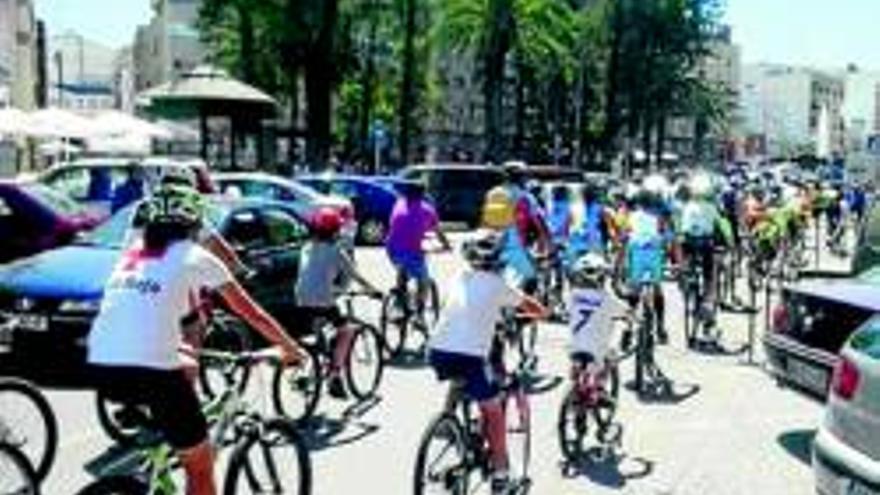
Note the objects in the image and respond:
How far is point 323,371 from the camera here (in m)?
13.0

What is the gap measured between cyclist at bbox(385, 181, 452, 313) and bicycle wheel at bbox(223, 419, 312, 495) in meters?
8.34

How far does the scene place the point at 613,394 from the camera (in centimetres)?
1208

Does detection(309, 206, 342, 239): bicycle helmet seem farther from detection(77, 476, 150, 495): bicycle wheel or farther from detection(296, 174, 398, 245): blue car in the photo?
detection(296, 174, 398, 245): blue car

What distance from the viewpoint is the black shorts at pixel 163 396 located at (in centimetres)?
703

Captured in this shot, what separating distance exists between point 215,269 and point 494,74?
194 feet

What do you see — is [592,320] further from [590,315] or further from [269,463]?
[269,463]

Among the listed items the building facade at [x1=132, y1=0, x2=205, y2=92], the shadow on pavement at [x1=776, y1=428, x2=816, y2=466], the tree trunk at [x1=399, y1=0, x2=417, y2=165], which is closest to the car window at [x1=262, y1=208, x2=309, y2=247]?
the shadow on pavement at [x1=776, y1=428, x2=816, y2=466]

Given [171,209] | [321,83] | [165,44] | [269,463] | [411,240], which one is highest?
[165,44]

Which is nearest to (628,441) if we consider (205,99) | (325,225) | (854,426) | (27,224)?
(325,225)

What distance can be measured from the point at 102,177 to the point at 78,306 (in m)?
11.5

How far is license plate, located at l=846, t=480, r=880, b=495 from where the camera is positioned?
23.8ft

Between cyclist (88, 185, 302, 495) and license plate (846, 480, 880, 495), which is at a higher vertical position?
cyclist (88, 185, 302, 495)

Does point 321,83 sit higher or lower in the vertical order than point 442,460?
higher

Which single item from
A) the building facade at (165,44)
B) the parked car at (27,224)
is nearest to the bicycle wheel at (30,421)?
the parked car at (27,224)
